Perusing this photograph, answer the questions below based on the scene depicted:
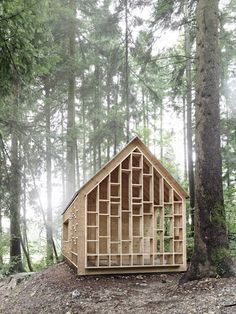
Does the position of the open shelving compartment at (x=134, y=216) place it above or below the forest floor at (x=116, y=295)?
above

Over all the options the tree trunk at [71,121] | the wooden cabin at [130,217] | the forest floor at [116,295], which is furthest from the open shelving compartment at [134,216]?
the tree trunk at [71,121]

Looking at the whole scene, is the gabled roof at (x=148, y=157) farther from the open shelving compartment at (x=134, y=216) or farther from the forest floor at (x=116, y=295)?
the forest floor at (x=116, y=295)

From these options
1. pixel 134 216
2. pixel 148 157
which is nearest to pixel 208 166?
pixel 148 157

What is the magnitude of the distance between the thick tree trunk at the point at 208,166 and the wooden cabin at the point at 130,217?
248cm

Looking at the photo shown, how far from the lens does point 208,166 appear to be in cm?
649

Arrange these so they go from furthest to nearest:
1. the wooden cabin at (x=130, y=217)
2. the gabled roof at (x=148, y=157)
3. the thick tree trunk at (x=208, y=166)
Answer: the gabled roof at (x=148, y=157)
the wooden cabin at (x=130, y=217)
the thick tree trunk at (x=208, y=166)

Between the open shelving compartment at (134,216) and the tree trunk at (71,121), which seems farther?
the tree trunk at (71,121)

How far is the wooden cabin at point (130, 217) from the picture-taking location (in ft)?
27.8

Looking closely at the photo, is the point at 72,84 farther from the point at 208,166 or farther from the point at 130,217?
the point at 208,166

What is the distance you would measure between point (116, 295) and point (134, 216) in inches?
105

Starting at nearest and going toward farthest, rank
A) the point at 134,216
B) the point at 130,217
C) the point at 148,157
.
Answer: the point at 130,217
the point at 134,216
the point at 148,157

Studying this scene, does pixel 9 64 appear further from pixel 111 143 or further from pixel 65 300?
pixel 111 143

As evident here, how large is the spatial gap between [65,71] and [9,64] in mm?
8287

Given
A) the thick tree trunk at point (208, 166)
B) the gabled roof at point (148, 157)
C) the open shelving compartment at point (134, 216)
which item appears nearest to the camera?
the thick tree trunk at point (208, 166)
